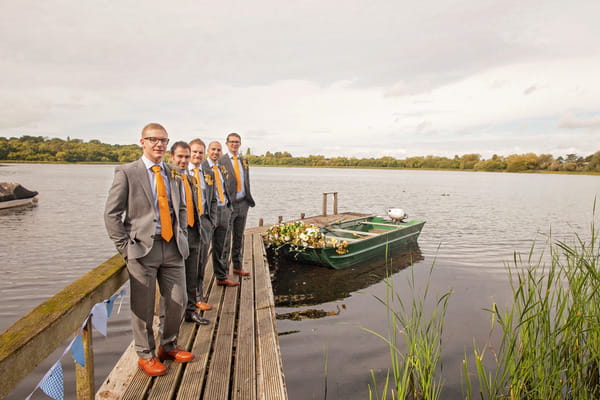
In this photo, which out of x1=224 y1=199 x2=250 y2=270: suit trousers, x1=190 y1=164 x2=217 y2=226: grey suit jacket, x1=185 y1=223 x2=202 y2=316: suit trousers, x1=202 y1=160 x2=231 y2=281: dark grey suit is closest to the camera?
x1=185 y1=223 x2=202 y2=316: suit trousers

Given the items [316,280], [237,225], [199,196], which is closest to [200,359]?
[199,196]

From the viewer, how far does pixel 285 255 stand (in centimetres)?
917

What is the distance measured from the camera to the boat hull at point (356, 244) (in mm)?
8516

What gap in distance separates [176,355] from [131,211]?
1324 millimetres

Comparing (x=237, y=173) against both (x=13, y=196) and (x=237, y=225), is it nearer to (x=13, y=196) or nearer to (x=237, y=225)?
(x=237, y=225)

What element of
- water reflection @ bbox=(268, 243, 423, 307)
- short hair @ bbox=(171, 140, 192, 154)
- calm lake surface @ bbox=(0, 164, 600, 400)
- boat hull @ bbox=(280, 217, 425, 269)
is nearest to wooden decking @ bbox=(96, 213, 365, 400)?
calm lake surface @ bbox=(0, 164, 600, 400)

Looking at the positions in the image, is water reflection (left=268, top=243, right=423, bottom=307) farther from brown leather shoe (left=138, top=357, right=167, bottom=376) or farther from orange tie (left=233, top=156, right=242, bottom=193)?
brown leather shoe (left=138, top=357, right=167, bottom=376)

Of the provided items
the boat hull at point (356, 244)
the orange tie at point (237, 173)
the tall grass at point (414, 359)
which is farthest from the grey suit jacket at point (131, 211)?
the boat hull at point (356, 244)

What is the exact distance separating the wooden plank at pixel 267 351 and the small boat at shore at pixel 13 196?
871 inches

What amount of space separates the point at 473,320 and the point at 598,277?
12.7 feet

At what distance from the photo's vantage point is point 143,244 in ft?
8.96

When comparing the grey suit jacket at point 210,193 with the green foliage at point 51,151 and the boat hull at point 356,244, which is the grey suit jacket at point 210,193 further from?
the green foliage at point 51,151

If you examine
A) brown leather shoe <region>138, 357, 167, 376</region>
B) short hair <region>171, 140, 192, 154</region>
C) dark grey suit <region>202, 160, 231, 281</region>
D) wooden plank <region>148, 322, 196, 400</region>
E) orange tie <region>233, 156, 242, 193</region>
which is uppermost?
short hair <region>171, 140, 192, 154</region>

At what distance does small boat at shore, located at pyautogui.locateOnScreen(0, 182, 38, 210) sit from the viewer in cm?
2055
